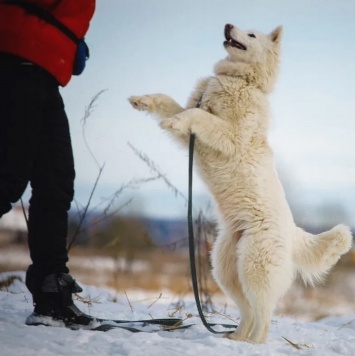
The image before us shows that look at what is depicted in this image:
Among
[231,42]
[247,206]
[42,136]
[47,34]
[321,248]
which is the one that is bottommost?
[321,248]

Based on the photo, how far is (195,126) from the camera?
10.6 ft

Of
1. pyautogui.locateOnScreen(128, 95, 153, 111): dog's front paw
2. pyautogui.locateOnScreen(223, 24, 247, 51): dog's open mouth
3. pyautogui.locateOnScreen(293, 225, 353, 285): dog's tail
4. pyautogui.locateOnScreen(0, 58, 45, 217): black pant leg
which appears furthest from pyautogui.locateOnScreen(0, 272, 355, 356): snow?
pyautogui.locateOnScreen(223, 24, 247, 51): dog's open mouth

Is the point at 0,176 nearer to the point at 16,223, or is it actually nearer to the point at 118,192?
the point at 118,192

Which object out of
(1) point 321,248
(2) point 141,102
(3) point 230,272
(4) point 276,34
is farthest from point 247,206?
(4) point 276,34

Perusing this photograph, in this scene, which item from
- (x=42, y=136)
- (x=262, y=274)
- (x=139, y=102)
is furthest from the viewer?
(x=139, y=102)

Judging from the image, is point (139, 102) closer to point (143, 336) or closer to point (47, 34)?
point (47, 34)

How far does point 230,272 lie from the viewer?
3.24 m

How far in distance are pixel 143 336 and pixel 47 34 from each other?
1.43 m

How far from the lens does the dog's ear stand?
399cm

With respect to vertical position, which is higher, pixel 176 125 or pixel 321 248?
pixel 176 125

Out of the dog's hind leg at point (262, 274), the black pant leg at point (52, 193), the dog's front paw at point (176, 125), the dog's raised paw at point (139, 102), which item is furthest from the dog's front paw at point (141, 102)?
the dog's hind leg at point (262, 274)

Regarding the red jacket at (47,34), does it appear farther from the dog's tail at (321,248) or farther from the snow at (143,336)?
the dog's tail at (321,248)

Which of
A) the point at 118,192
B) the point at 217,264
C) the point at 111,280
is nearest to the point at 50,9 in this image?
the point at 217,264

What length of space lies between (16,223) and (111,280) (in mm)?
1088
